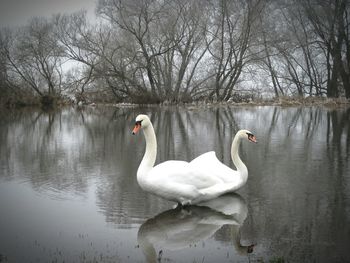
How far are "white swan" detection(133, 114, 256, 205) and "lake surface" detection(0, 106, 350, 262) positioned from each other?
187 mm

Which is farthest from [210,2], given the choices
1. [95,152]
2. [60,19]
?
[95,152]

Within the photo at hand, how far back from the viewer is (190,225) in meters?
5.57

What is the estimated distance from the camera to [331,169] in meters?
8.53

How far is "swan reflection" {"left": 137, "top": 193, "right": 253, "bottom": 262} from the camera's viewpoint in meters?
4.89

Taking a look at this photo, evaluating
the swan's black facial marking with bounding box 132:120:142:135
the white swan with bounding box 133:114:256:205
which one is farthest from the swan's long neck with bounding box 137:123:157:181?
the swan's black facial marking with bounding box 132:120:142:135

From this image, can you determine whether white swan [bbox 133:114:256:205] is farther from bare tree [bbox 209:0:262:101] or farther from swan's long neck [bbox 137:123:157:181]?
bare tree [bbox 209:0:262:101]

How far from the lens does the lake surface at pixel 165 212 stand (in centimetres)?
472

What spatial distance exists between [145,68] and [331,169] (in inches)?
1108

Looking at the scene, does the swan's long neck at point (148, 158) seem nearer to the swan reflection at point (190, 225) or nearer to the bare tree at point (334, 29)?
the swan reflection at point (190, 225)

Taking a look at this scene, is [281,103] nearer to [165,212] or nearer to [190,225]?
[165,212]

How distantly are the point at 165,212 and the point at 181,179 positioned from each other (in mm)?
457

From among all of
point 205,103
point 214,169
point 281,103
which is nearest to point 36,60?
point 205,103

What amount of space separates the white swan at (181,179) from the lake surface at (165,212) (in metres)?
0.19

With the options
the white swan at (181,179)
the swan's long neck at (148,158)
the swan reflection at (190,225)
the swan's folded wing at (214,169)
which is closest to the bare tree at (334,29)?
the swan's folded wing at (214,169)
